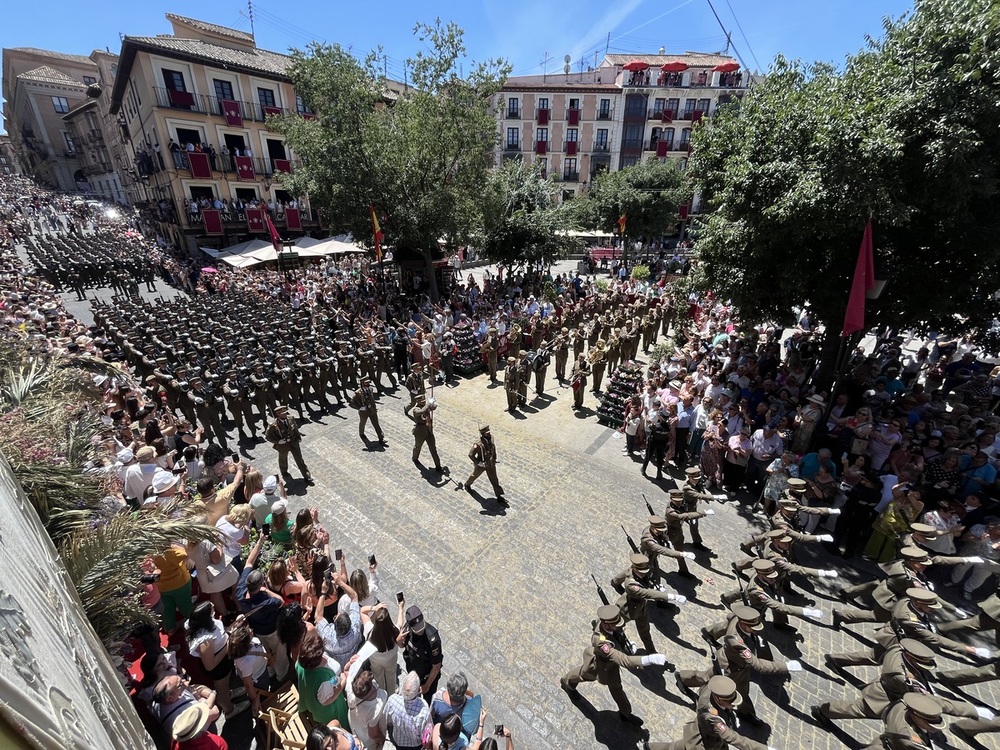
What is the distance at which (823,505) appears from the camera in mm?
7180

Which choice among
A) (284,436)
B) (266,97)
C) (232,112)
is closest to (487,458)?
(284,436)

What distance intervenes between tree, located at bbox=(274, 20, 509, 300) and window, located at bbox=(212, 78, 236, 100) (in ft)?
46.7

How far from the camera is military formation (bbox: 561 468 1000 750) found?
400 cm

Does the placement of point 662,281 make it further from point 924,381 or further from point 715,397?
point 715,397

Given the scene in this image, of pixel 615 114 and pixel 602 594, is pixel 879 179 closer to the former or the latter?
pixel 602 594

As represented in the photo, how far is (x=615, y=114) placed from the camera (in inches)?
1668

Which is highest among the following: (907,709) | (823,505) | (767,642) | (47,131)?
(47,131)

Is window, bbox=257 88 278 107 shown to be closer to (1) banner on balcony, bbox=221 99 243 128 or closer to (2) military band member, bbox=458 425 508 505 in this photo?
(1) banner on balcony, bbox=221 99 243 128

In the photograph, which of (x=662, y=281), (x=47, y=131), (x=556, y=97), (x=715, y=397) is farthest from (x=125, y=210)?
(x=715, y=397)

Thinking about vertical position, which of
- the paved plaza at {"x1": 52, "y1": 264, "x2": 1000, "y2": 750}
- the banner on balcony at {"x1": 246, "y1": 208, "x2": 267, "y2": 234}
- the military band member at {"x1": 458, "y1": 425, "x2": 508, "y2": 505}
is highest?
the banner on balcony at {"x1": 246, "y1": 208, "x2": 267, "y2": 234}

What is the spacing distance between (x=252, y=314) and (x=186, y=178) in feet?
60.3

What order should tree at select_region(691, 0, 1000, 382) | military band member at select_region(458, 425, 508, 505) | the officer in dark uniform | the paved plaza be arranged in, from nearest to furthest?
the officer in dark uniform, the paved plaza, tree at select_region(691, 0, 1000, 382), military band member at select_region(458, 425, 508, 505)

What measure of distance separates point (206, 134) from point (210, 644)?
3382cm

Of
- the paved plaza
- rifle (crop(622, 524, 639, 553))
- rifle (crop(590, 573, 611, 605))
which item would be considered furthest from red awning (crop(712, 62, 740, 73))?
rifle (crop(590, 573, 611, 605))
